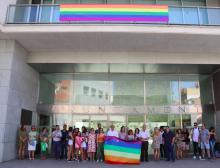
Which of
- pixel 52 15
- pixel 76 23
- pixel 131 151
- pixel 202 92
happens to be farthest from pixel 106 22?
pixel 202 92

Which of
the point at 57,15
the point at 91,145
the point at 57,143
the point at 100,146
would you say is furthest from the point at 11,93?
the point at 100,146

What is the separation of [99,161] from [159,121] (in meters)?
4.84

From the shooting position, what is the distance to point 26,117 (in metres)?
11.0

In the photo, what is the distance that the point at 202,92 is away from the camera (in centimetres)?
1296

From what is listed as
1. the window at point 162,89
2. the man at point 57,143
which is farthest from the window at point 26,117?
the window at point 162,89

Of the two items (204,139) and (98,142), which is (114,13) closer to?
(98,142)

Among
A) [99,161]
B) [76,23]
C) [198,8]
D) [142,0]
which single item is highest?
[142,0]

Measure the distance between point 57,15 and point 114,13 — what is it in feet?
9.40

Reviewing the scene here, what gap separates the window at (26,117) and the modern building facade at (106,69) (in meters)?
0.05

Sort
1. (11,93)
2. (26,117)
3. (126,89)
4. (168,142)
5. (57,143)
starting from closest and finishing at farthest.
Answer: (168,142), (11,93), (57,143), (26,117), (126,89)

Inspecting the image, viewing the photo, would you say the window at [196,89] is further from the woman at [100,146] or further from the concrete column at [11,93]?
the concrete column at [11,93]

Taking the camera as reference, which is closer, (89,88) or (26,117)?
(26,117)

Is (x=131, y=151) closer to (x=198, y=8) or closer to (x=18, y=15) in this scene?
(x=198, y=8)

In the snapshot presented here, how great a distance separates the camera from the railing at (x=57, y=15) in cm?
962
